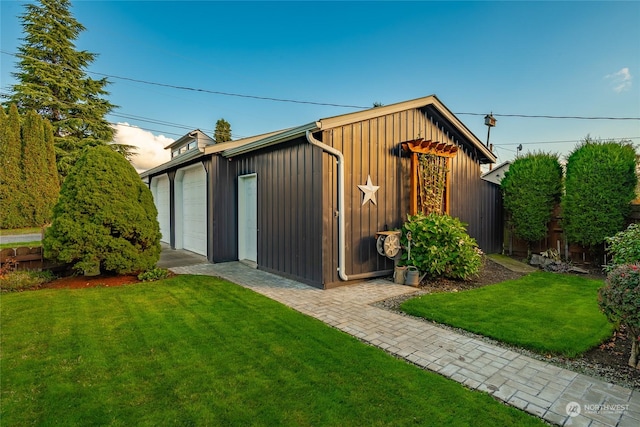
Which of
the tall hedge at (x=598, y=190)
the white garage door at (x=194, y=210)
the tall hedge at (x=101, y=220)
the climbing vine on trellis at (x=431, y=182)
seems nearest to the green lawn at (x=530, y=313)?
the tall hedge at (x=598, y=190)

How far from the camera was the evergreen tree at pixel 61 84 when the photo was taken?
18297 millimetres

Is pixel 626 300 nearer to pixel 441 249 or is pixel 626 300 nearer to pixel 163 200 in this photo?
pixel 441 249

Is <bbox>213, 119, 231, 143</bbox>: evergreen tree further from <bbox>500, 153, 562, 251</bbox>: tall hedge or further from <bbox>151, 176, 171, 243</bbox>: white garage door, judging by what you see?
<bbox>500, 153, 562, 251</bbox>: tall hedge

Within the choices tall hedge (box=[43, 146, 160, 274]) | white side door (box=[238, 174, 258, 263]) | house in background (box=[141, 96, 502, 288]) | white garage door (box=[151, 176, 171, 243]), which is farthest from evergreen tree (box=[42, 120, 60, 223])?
white side door (box=[238, 174, 258, 263])

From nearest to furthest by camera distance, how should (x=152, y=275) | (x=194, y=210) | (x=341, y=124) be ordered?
(x=341, y=124)
(x=152, y=275)
(x=194, y=210)

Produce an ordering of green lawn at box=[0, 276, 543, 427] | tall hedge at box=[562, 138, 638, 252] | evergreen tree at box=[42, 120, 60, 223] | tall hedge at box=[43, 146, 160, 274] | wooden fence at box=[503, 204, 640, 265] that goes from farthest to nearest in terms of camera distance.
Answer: evergreen tree at box=[42, 120, 60, 223] < wooden fence at box=[503, 204, 640, 265] < tall hedge at box=[562, 138, 638, 252] < tall hedge at box=[43, 146, 160, 274] < green lawn at box=[0, 276, 543, 427]

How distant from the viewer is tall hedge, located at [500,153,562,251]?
7.83 metres

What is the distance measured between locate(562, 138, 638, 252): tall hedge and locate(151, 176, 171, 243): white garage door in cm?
1224

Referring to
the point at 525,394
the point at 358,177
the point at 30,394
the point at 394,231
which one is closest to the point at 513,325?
the point at 525,394

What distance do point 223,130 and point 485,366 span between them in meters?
32.4

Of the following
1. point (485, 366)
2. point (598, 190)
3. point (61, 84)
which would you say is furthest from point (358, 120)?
point (61, 84)

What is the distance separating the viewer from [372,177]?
20.0 feet

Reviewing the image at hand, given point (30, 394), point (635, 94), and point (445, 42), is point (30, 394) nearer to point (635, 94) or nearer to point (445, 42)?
point (445, 42)

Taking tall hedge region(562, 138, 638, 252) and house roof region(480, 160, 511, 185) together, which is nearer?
tall hedge region(562, 138, 638, 252)
